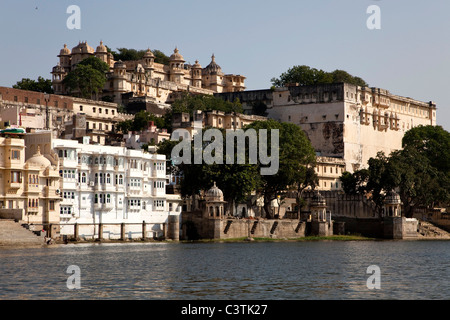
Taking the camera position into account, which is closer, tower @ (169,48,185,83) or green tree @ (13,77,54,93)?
green tree @ (13,77,54,93)

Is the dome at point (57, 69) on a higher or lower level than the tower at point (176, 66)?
lower

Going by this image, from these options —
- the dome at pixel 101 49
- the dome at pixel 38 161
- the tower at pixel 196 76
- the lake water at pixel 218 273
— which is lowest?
the lake water at pixel 218 273

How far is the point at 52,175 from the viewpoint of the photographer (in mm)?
83500

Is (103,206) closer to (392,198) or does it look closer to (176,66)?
(392,198)

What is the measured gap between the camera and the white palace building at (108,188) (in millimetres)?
86625

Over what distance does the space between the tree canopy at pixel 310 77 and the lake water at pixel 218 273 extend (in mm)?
84508

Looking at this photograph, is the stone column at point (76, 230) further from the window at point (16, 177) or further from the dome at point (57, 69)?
the dome at point (57, 69)

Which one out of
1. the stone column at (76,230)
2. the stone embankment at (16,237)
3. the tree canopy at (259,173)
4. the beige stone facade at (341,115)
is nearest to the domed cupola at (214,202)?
the tree canopy at (259,173)

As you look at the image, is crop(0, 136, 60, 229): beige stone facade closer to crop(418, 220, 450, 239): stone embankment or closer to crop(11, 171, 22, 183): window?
crop(11, 171, 22, 183): window

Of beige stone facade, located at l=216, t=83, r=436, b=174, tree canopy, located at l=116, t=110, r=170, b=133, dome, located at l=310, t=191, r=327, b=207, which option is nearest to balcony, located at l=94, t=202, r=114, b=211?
dome, located at l=310, t=191, r=327, b=207

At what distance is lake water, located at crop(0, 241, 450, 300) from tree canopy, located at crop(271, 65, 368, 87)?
84.5m

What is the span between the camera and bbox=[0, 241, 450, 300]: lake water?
46.8 meters

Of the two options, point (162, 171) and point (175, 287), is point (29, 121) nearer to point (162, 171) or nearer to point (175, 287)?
point (162, 171)

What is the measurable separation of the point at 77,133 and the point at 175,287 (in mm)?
66495
